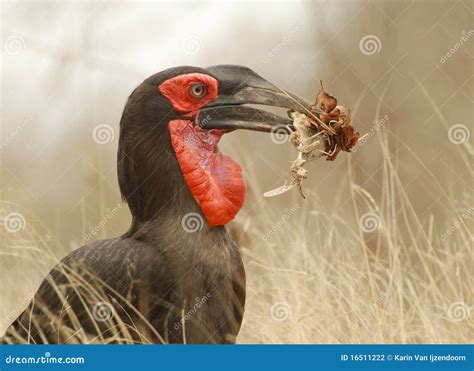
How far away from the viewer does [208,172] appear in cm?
427

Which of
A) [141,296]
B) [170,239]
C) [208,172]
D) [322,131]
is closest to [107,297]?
[141,296]

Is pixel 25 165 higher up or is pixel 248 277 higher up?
pixel 25 165

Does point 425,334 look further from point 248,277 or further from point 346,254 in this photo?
point 248,277

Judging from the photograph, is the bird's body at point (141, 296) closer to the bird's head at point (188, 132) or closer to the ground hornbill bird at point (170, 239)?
the ground hornbill bird at point (170, 239)

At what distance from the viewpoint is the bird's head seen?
4156 millimetres

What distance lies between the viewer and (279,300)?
4.98m

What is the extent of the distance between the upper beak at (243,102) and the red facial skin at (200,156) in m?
0.04

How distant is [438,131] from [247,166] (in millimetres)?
1691

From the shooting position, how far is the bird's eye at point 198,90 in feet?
13.9

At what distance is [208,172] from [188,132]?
0.18m

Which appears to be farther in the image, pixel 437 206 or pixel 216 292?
pixel 437 206

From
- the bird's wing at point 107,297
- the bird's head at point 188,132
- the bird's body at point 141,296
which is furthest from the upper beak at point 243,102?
the bird's wing at point 107,297
